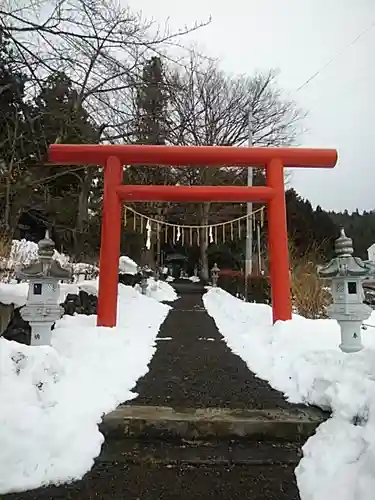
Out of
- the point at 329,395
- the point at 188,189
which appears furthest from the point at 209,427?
the point at 188,189

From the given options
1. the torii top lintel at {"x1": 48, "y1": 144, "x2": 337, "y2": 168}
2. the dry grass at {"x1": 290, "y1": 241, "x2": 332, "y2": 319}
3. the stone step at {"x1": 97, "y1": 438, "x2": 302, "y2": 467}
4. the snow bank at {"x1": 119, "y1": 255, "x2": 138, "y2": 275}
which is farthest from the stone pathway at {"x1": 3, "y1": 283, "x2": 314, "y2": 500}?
the snow bank at {"x1": 119, "y1": 255, "x2": 138, "y2": 275}

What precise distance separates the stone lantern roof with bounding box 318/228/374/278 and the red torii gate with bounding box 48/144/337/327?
241 cm

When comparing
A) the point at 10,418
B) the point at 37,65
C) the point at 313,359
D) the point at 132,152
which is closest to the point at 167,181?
the point at 132,152

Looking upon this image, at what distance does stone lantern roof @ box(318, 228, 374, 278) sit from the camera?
15.7 ft

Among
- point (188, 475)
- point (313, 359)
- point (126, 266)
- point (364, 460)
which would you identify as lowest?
point (188, 475)

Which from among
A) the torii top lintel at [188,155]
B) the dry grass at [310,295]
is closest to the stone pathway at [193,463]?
the torii top lintel at [188,155]

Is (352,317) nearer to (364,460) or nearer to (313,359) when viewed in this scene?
(313,359)

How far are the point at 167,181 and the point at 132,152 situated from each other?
1169 centimetres

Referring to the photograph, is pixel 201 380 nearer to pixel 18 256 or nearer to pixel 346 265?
pixel 346 265

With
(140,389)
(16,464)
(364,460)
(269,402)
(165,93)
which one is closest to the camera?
(364,460)

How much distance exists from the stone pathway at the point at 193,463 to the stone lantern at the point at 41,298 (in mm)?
1194

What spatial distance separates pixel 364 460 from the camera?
246cm

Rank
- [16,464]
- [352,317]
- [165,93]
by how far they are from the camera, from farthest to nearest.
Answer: [165,93], [352,317], [16,464]

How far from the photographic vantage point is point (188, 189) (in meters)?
7.76
